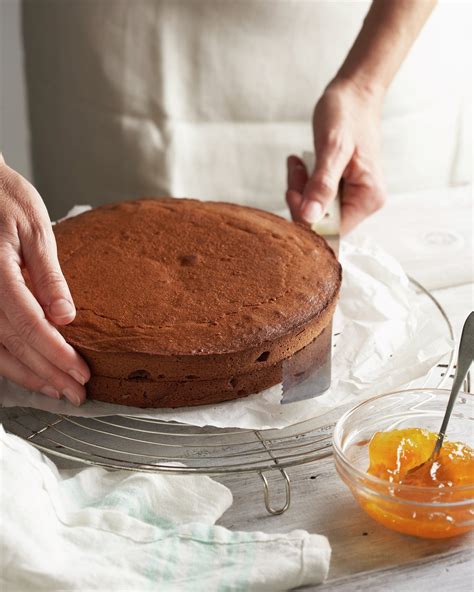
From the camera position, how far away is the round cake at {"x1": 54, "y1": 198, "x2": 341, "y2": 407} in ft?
4.40

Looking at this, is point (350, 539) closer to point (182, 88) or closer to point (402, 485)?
point (402, 485)

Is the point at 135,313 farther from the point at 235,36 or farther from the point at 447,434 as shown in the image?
the point at 235,36

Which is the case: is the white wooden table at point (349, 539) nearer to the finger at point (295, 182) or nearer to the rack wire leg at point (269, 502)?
the rack wire leg at point (269, 502)

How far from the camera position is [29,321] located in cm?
129

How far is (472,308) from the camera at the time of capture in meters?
1.80

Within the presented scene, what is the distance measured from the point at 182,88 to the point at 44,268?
4.17ft

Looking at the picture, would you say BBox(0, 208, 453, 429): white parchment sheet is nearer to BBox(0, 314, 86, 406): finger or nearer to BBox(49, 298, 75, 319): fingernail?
BBox(0, 314, 86, 406): finger

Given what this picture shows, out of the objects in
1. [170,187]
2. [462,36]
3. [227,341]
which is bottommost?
[170,187]

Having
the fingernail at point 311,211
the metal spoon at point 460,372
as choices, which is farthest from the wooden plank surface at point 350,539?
the fingernail at point 311,211

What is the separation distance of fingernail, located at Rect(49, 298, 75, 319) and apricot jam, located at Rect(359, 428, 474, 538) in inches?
19.6

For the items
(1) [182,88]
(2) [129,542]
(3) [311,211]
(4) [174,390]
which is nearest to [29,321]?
(4) [174,390]

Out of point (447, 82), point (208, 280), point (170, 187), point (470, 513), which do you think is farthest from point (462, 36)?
point (470, 513)

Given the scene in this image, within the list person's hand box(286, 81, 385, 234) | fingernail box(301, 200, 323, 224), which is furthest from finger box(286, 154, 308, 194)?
fingernail box(301, 200, 323, 224)

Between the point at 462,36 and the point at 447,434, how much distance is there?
2.00 meters
